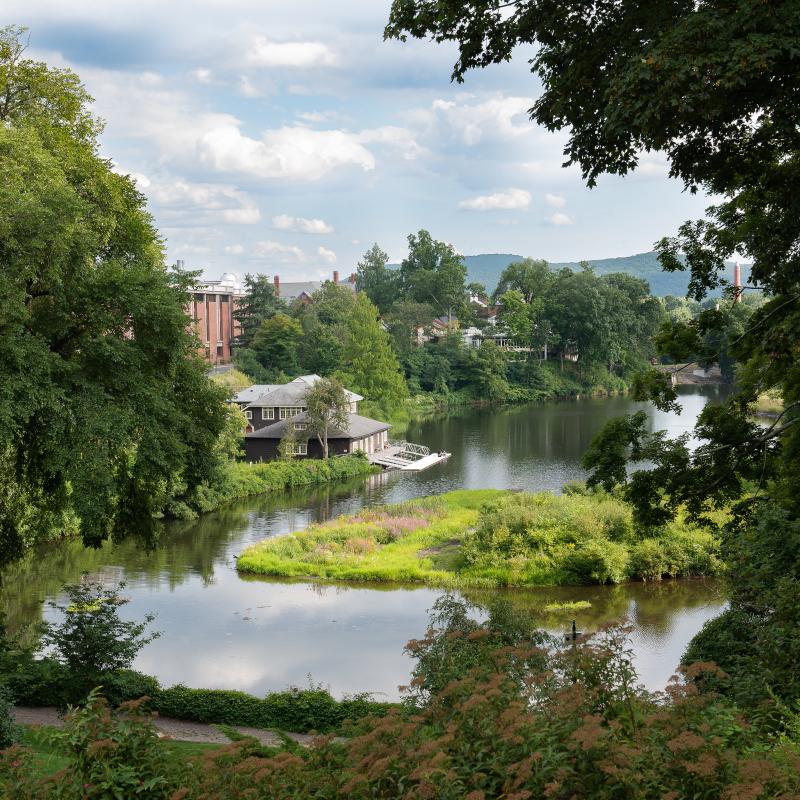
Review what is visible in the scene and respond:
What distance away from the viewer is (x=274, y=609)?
78.7 feet

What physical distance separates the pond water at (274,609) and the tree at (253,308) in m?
39.3

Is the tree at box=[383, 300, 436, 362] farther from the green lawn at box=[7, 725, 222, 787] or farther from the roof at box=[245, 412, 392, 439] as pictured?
the green lawn at box=[7, 725, 222, 787]

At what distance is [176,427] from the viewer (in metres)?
16.1

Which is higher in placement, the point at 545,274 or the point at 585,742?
the point at 545,274

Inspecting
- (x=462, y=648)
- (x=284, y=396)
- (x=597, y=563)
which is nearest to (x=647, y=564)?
(x=597, y=563)

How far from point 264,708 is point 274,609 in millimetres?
9379

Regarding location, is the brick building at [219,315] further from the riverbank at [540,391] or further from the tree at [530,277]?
the tree at [530,277]

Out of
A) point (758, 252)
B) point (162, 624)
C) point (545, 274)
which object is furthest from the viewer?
point (545, 274)

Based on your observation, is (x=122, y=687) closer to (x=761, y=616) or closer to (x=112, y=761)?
(x=112, y=761)

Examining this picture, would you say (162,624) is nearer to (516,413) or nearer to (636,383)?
(636,383)

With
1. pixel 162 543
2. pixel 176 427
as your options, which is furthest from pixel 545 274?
pixel 176 427

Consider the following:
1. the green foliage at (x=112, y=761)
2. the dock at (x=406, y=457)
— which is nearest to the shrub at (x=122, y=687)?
the green foliage at (x=112, y=761)

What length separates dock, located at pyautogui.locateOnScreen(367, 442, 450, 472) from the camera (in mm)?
47406

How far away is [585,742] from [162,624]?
61.4 ft
